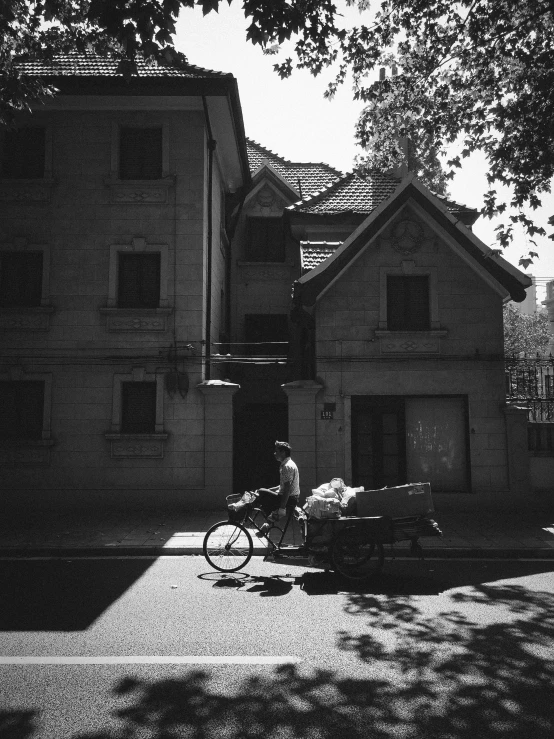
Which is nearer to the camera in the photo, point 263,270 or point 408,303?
point 408,303

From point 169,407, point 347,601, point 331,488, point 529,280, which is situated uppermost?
point 529,280

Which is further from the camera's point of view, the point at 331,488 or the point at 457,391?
the point at 457,391

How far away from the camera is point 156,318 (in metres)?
14.3

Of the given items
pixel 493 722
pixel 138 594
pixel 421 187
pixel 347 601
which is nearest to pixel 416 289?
pixel 421 187

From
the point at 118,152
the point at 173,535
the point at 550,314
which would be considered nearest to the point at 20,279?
the point at 118,152

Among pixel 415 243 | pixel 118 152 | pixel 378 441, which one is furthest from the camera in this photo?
pixel 118 152

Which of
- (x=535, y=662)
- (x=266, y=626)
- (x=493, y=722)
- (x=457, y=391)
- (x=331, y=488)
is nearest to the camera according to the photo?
(x=493, y=722)

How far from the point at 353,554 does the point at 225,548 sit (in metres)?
1.90

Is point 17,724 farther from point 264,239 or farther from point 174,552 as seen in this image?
point 264,239

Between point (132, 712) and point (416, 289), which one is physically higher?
point (416, 289)

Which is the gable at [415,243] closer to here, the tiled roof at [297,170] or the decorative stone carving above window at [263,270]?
the decorative stone carving above window at [263,270]

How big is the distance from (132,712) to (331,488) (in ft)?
16.5

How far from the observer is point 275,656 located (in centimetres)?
516

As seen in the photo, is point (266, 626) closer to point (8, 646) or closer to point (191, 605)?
point (191, 605)
